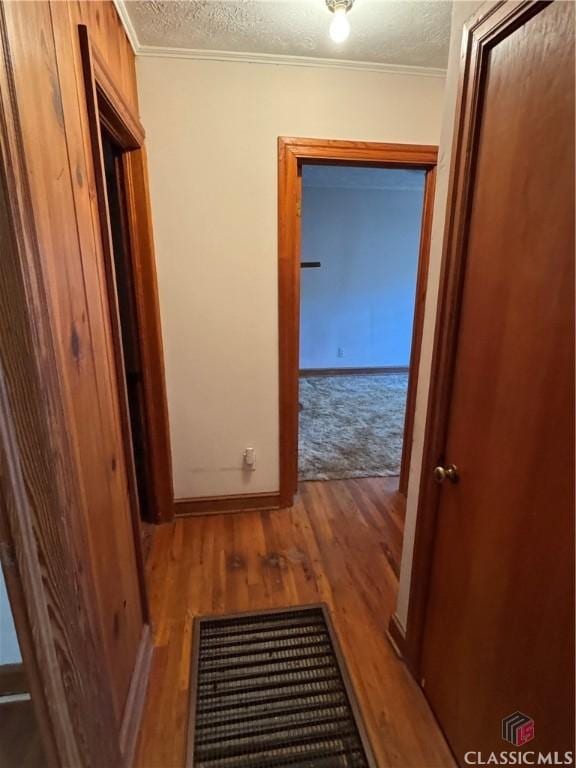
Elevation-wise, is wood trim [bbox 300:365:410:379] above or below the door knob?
below

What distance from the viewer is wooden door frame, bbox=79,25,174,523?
1.20 m

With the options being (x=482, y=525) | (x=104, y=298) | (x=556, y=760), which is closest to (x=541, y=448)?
(x=482, y=525)

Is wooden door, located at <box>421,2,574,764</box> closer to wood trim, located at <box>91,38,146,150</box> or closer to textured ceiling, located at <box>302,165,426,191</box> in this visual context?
wood trim, located at <box>91,38,146,150</box>

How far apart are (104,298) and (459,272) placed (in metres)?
1.03

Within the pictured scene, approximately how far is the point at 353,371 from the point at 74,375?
4.96m

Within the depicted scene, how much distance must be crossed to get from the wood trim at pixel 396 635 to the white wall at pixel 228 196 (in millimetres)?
1198

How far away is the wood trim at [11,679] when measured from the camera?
1.23 meters

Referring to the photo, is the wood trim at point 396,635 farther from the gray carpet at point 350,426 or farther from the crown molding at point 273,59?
the crown molding at point 273,59

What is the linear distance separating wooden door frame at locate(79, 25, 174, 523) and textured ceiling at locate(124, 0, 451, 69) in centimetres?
37

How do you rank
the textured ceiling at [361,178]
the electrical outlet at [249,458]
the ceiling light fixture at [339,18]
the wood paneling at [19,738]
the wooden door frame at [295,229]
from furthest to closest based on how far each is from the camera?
1. the textured ceiling at [361,178]
2. the electrical outlet at [249,458]
3. the wooden door frame at [295,229]
4. the ceiling light fixture at [339,18]
5. the wood paneling at [19,738]

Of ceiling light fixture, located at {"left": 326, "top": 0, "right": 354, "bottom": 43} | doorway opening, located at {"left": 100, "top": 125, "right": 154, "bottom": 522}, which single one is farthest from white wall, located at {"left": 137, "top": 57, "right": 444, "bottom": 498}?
ceiling light fixture, located at {"left": 326, "top": 0, "right": 354, "bottom": 43}

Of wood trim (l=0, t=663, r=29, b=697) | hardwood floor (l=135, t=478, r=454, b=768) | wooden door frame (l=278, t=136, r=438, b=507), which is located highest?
wooden door frame (l=278, t=136, r=438, b=507)

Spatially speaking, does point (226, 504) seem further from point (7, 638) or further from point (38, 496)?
point (38, 496)

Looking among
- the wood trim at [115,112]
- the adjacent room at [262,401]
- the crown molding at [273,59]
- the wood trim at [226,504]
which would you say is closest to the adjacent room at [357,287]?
the wood trim at [226,504]
